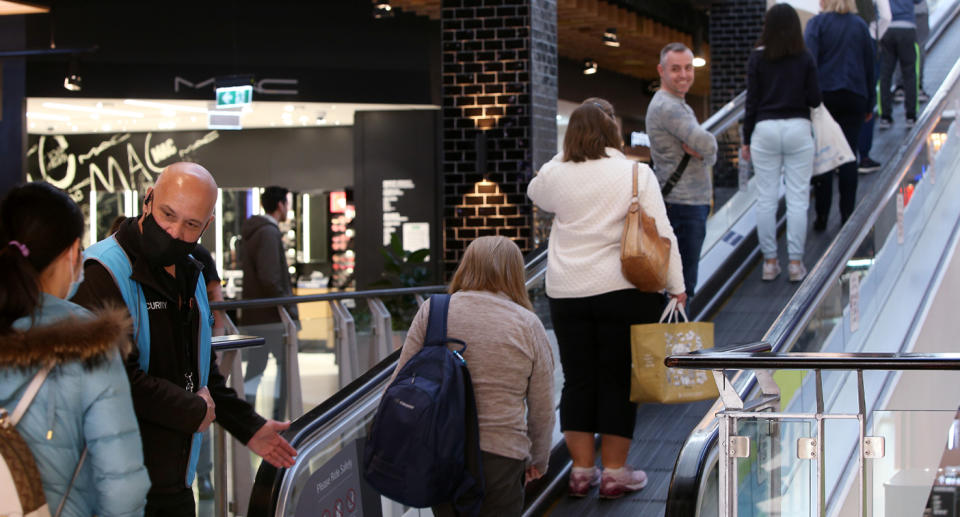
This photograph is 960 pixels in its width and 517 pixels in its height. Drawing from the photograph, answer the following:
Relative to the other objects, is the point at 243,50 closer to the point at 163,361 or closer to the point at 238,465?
the point at 238,465

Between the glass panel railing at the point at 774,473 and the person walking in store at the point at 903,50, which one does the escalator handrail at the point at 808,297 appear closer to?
the glass panel railing at the point at 774,473

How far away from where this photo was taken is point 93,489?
2275mm

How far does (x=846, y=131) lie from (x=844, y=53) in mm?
533

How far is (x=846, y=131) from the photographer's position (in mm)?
7523

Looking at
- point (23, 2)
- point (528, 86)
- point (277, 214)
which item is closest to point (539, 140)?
point (528, 86)

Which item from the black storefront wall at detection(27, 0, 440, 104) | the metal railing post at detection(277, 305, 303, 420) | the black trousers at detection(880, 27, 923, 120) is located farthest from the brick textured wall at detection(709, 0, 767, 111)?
the metal railing post at detection(277, 305, 303, 420)

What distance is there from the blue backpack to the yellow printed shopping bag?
1002 mm

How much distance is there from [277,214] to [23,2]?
504 centimetres

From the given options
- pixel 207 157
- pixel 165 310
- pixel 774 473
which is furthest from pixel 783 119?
pixel 207 157

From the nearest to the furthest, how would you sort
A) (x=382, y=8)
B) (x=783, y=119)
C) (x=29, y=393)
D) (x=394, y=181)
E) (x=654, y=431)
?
(x=29, y=393) → (x=654, y=431) → (x=783, y=119) → (x=382, y=8) → (x=394, y=181)

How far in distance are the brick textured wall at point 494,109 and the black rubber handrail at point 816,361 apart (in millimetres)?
7628

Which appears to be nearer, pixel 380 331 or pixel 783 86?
pixel 783 86

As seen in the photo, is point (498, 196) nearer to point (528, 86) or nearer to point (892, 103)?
point (528, 86)

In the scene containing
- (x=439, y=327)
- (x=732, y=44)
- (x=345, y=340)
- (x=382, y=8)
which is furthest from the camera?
(x=732, y=44)
